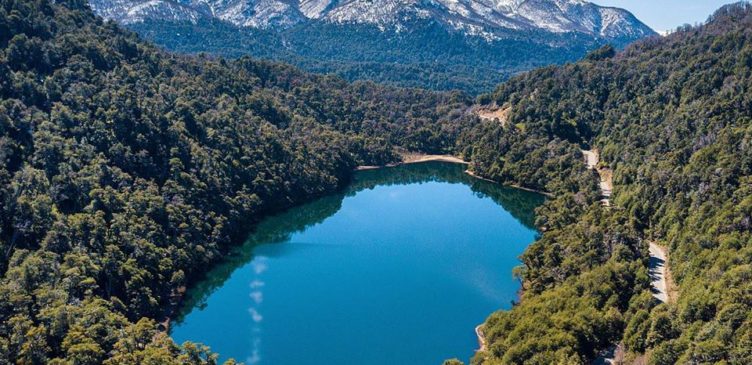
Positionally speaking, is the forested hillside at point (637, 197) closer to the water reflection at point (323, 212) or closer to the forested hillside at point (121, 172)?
the water reflection at point (323, 212)

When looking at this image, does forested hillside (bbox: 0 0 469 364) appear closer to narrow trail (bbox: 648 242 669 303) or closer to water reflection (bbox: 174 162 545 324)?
water reflection (bbox: 174 162 545 324)

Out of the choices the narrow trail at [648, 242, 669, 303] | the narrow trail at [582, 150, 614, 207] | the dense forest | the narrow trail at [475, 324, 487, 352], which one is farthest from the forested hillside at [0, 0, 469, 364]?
the narrow trail at [582, 150, 614, 207]

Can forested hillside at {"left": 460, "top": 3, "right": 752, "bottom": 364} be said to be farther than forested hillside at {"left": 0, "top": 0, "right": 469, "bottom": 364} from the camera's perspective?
No

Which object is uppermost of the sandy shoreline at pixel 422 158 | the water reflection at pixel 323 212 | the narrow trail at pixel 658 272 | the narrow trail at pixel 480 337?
the sandy shoreline at pixel 422 158

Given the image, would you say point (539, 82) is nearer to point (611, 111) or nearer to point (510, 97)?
point (510, 97)

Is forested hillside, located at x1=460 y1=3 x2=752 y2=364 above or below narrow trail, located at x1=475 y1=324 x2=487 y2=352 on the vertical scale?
above

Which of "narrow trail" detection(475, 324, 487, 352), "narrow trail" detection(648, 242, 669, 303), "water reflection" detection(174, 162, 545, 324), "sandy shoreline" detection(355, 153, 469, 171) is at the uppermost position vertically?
"sandy shoreline" detection(355, 153, 469, 171)

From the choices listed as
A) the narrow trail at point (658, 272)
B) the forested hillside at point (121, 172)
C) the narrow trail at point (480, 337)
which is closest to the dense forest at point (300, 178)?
the forested hillside at point (121, 172)
